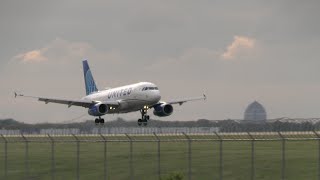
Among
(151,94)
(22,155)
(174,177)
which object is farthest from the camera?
(151,94)

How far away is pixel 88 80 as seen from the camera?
125 m

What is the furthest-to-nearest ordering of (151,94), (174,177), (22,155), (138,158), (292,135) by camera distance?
(151,94)
(292,135)
(22,155)
(138,158)
(174,177)

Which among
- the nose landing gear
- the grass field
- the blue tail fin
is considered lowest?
the grass field

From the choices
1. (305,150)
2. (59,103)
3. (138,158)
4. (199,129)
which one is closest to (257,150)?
(305,150)

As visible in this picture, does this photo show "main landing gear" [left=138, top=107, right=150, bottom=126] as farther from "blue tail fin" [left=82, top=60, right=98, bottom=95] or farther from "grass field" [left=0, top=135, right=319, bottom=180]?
"grass field" [left=0, top=135, right=319, bottom=180]


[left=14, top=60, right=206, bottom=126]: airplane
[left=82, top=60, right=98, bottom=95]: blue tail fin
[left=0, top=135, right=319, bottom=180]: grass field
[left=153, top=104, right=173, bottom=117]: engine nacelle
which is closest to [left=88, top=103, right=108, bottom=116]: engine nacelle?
[left=14, top=60, right=206, bottom=126]: airplane

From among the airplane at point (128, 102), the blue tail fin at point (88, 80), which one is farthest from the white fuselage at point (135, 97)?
the blue tail fin at point (88, 80)

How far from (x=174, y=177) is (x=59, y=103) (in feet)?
219

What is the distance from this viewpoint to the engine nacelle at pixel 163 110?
9815 cm

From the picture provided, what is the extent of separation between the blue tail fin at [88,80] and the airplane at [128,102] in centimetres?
1749

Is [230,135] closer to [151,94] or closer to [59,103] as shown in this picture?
[151,94]

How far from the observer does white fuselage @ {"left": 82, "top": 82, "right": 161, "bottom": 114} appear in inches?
3644

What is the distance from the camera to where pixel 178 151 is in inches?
2409

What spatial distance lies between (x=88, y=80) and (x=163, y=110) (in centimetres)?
2973
